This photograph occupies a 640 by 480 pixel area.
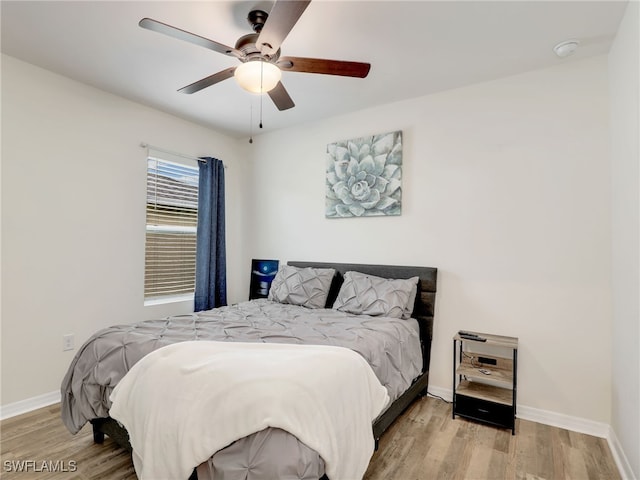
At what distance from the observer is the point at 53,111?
2752 millimetres

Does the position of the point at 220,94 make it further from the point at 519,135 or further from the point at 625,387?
the point at 625,387

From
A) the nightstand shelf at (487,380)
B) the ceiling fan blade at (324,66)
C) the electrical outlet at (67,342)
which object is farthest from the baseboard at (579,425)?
the electrical outlet at (67,342)

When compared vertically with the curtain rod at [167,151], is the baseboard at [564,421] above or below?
below

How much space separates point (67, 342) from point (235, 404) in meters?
2.36

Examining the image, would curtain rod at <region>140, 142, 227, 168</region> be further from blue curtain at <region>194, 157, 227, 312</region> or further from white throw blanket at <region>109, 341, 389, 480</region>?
white throw blanket at <region>109, 341, 389, 480</region>

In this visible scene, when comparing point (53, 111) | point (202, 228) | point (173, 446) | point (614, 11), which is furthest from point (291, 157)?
point (173, 446)

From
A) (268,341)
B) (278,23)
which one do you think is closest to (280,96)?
(278,23)

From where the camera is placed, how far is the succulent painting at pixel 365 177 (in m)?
3.18

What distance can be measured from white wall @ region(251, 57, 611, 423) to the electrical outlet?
2642 mm

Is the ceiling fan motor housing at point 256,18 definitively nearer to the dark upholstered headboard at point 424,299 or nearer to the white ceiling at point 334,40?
the white ceiling at point 334,40

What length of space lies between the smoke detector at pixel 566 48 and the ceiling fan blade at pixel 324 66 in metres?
1.40

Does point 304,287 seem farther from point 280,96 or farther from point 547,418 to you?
point 547,418

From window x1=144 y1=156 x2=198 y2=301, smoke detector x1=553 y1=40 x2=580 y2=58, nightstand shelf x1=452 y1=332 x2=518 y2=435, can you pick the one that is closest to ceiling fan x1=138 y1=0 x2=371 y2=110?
smoke detector x1=553 y1=40 x2=580 y2=58

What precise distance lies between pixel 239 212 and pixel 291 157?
40.6 inches
